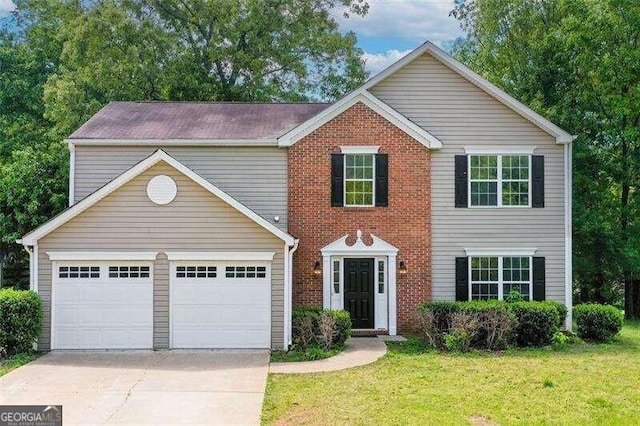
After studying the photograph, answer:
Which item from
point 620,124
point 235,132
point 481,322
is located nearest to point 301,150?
point 235,132

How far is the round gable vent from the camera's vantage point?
1416cm

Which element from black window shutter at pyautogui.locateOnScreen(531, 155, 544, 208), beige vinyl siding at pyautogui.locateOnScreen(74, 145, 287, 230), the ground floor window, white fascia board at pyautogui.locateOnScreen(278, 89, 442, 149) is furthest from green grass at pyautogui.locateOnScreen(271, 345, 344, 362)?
black window shutter at pyautogui.locateOnScreen(531, 155, 544, 208)

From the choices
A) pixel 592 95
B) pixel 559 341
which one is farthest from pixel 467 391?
pixel 592 95

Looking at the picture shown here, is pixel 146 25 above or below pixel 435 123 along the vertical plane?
above

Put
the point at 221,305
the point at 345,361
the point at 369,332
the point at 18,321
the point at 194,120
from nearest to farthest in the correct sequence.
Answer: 1. the point at 345,361
2. the point at 18,321
3. the point at 221,305
4. the point at 369,332
5. the point at 194,120

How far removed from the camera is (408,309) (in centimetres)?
1658

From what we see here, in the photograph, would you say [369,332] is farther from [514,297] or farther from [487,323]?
[514,297]

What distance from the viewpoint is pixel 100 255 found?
1424cm

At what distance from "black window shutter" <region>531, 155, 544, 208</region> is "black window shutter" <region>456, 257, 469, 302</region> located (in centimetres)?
244

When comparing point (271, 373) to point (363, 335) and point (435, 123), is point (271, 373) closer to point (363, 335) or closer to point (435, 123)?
point (363, 335)

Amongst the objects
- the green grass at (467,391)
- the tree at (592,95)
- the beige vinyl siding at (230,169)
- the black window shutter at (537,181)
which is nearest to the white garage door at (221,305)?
the beige vinyl siding at (230,169)

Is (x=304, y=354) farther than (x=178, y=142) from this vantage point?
No

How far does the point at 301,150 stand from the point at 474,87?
16.4ft

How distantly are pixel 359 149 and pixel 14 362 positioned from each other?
943 centimetres
